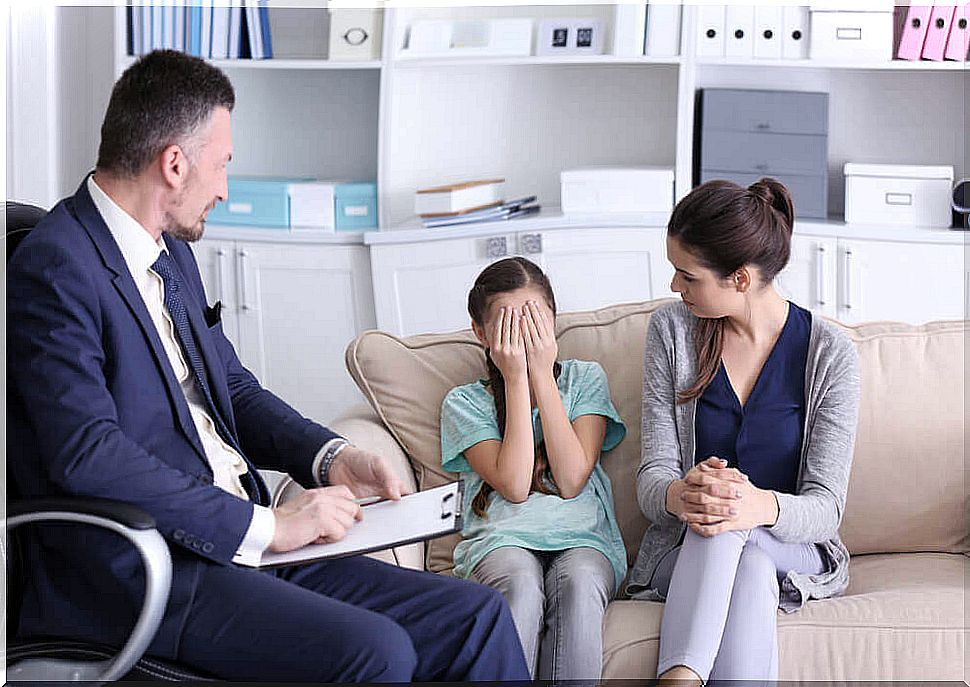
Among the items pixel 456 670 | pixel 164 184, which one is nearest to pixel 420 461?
pixel 456 670

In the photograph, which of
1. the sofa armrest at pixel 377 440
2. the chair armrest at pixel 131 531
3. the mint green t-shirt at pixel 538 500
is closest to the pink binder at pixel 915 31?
the mint green t-shirt at pixel 538 500

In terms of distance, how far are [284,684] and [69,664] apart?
0.99 ft

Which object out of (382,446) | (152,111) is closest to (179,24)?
(382,446)

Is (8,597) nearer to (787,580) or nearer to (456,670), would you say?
(456,670)

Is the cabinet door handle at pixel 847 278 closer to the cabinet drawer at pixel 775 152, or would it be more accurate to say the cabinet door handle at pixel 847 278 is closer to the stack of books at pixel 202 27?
the cabinet drawer at pixel 775 152

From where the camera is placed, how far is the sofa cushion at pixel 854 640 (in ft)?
6.50

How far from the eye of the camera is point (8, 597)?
1.80 m

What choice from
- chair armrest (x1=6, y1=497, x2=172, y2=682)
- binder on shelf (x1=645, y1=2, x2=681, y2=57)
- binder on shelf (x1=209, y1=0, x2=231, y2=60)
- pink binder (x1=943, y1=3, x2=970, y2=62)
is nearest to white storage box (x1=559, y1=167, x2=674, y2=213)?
binder on shelf (x1=645, y1=2, x2=681, y2=57)

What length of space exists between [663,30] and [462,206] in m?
0.76

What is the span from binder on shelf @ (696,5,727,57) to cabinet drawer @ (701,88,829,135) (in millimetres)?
121

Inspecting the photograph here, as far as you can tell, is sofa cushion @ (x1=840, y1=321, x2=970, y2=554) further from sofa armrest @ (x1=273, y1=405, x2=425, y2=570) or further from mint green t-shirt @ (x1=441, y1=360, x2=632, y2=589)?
sofa armrest @ (x1=273, y1=405, x2=425, y2=570)

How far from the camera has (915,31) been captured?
3.37 m

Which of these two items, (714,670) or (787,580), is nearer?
(714,670)

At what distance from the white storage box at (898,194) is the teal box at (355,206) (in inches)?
54.3
